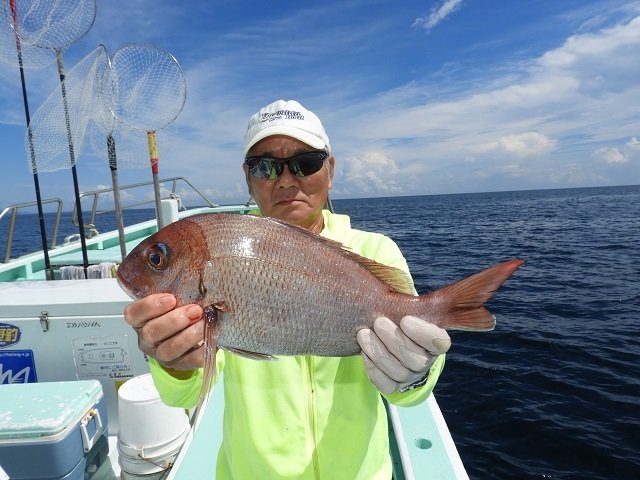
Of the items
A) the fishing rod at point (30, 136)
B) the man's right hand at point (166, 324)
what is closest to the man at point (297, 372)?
the man's right hand at point (166, 324)

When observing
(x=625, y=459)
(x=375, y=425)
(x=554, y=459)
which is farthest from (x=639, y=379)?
(x=375, y=425)

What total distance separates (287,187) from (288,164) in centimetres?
14

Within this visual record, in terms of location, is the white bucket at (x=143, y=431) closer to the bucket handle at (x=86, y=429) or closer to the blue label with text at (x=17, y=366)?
the bucket handle at (x=86, y=429)

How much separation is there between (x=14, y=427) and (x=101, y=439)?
0.78 m

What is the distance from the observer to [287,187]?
2.40 m

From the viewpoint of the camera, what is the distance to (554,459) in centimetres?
625

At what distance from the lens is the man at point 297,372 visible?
186 cm

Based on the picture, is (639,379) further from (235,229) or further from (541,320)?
(235,229)

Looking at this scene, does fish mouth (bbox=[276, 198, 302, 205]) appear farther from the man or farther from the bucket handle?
the bucket handle

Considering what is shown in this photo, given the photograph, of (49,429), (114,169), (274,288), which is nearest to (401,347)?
(274,288)

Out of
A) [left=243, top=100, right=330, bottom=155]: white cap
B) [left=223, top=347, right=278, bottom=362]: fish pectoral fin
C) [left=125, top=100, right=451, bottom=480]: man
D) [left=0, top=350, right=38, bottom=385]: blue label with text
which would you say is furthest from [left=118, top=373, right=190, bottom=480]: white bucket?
[left=243, top=100, right=330, bottom=155]: white cap

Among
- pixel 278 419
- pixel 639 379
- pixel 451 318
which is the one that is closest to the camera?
pixel 451 318

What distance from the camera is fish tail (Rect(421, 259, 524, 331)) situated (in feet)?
5.90

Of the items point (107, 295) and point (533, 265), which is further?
point (533, 265)
